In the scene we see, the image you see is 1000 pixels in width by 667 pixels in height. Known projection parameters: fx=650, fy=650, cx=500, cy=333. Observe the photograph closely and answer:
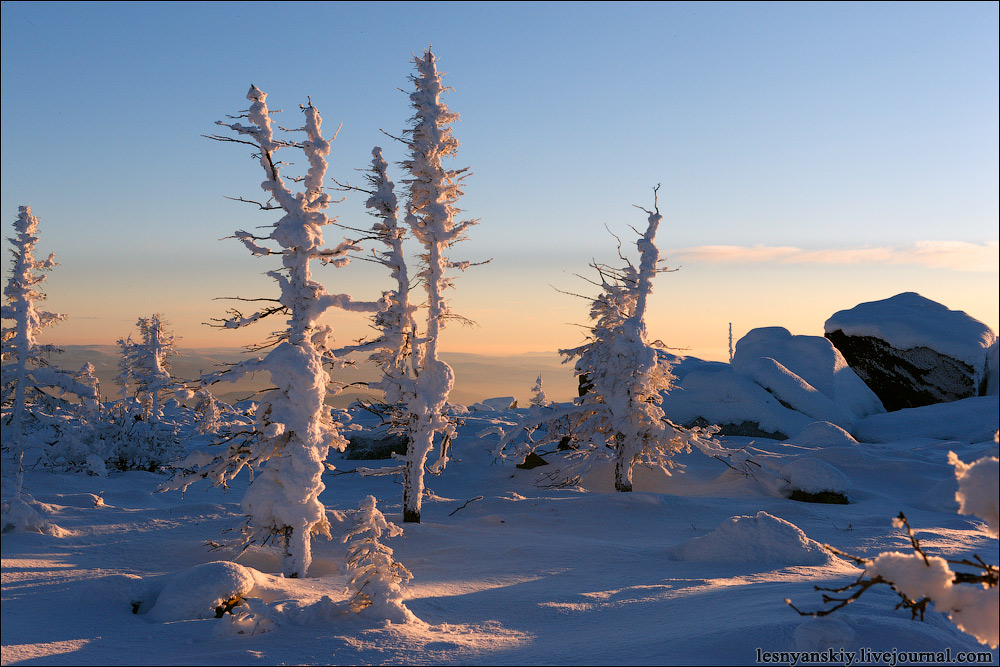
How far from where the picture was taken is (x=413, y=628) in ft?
21.7

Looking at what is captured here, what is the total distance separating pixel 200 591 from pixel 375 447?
1822 centimetres

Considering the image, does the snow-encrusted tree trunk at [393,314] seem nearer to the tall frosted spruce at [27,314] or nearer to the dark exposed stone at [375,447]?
the tall frosted spruce at [27,314]

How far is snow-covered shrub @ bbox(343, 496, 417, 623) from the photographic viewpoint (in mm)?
6766

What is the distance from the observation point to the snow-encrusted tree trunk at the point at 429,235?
46.8 feet

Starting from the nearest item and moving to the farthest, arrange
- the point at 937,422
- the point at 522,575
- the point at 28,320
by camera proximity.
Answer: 1. the point at 522,575
2. the point at 28,320
3. the point at 937,422

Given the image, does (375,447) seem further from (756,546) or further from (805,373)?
(805,373)

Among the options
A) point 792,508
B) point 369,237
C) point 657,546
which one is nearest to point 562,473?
point 792,508

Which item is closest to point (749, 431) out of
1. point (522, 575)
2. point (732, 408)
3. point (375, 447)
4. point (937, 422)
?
point (732, 408)

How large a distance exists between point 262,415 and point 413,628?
493 centimetres

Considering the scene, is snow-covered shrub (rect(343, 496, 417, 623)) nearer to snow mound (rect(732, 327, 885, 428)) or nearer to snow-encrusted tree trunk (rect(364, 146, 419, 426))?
snow-encrusted tree trunk (rect(364, 146, 419, 426))

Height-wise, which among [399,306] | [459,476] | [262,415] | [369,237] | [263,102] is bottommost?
[459,476]

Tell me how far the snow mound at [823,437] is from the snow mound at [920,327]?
13.5 m

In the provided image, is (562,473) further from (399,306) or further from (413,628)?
(413,628)

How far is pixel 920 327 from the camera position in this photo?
33719mm
